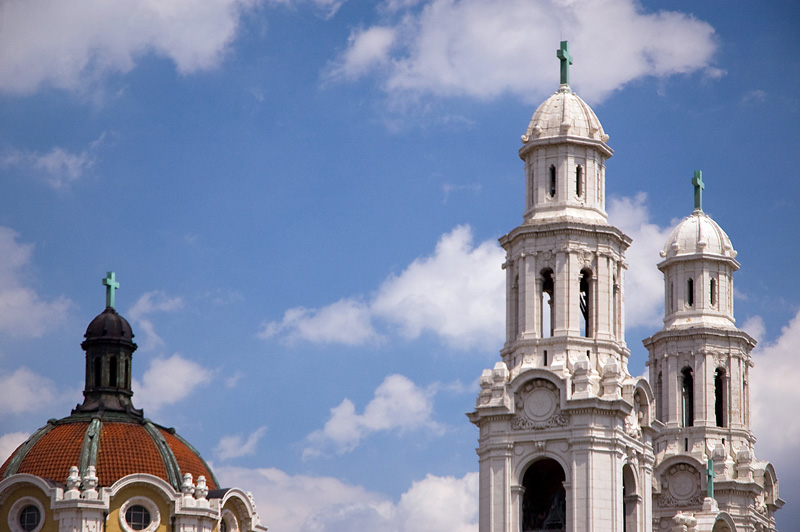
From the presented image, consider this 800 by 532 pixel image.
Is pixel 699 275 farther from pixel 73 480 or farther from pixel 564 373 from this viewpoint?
pixel 73 480

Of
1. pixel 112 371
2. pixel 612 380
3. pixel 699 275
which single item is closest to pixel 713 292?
pixel 699 275

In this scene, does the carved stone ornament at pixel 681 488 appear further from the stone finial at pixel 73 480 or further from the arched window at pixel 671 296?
the stone finial at pixel 73 480

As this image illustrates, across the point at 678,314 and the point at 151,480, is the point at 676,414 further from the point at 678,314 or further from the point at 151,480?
the point at 151,480

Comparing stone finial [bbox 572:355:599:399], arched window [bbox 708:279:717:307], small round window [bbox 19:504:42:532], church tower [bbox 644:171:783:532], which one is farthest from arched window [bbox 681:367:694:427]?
small round window [bbox 19:504:42:532]

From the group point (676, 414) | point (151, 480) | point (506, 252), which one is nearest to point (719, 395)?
point (676, 414)

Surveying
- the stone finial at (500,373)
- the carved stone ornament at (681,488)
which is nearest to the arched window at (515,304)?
the stone finial at (500,373)

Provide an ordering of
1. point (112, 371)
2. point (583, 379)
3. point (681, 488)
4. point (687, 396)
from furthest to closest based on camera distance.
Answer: point (687, 396)
point (681, 488)
point (112, 371)
point (583, 379)

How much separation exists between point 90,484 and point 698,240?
36559mm

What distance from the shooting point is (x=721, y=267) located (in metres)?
106

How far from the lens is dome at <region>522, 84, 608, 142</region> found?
291 ft

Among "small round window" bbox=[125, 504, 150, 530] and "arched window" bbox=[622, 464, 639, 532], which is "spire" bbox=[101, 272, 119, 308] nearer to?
"small round window" bbox=[125, 504, 150, 530]

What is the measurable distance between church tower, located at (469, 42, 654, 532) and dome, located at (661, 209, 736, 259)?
679 inches

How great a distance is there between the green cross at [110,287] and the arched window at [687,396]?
31184 mm

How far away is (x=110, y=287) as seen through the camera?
329 feet
